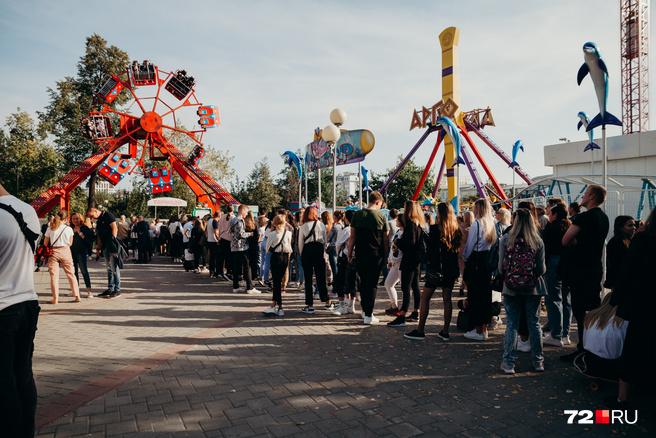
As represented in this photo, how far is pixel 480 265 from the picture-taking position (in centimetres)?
595

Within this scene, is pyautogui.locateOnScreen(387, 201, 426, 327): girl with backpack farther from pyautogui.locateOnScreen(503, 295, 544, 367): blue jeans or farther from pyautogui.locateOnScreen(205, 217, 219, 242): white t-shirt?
pyautogui.locateOnScreen(205, 217, 219, 242): white t-shirt

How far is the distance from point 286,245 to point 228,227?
3.57m

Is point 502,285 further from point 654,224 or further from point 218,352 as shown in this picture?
point 218,352

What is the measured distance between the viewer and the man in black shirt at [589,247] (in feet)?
16.2

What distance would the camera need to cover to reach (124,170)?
2400cm

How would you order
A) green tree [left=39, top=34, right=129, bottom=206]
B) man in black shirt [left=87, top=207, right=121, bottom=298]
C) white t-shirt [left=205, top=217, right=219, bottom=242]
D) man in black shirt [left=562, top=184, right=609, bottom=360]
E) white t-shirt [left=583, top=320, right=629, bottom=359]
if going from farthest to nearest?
green tree [left=39, top=34, right=129, bottom=206], white t-shirt [left=205, top=217, right=219, bottom=242], man in black shirt [left=87, top=207, right=121, bottom=298], man in black shirt [left=562, top=184, right=609, bottom=360], white t-shirt [left=583, top=320, right=629, bottom=359]

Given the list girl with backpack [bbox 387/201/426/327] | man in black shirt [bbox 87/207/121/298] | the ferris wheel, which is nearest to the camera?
girl with backpack [bbox 387/201/426/327]

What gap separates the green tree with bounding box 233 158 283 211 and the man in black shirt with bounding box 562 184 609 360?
36.1 m

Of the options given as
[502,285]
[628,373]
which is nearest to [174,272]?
[502,285]

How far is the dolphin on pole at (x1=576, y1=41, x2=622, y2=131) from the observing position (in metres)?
7.16

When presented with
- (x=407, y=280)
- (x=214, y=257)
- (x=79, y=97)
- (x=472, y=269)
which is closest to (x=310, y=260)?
(x=407, y=280)

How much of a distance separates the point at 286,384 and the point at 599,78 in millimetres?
7027

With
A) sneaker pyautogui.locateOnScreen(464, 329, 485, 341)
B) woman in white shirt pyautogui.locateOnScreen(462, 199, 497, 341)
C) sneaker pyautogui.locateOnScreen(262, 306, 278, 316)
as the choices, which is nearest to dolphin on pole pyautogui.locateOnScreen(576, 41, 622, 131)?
woman in white shirt pyautogui.locateOnScreen(462, 199, 497, 341)

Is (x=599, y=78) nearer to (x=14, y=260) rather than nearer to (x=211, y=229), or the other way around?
(x=14, y=260)
